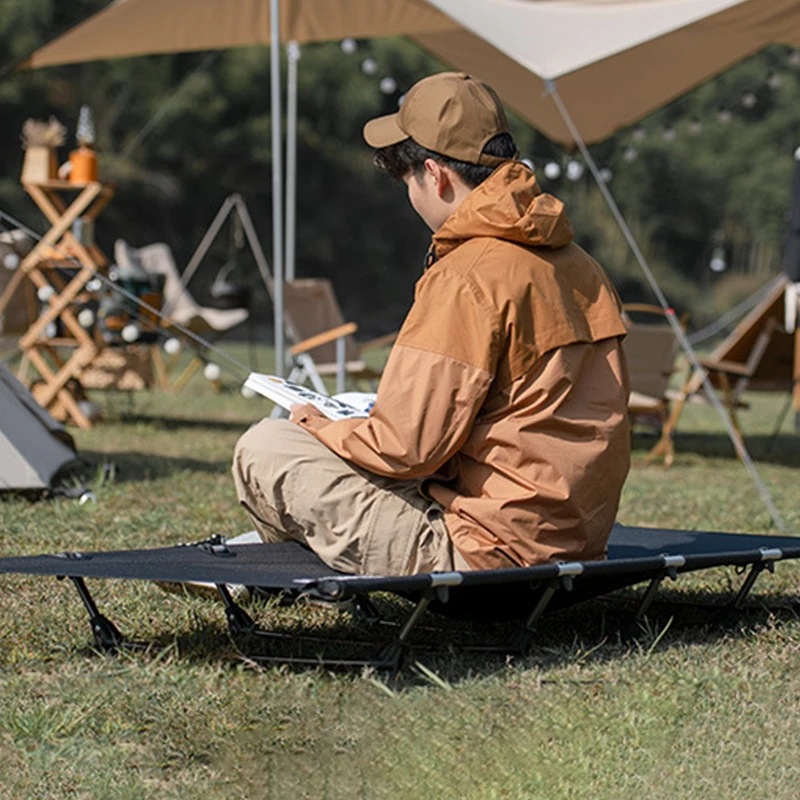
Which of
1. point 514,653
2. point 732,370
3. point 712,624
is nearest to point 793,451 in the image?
point 732,370

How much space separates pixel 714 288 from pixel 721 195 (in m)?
1.80

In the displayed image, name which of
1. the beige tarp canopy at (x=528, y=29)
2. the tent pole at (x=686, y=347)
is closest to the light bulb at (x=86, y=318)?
the beige tarp canopy at (x=528, y=29)

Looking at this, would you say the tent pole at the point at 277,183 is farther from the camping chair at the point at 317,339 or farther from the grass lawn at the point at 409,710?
the grass lawn at the point at 409,710

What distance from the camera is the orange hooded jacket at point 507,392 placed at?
7.38ft

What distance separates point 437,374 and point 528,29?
14.0ft

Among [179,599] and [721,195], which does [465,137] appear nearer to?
[179,599]

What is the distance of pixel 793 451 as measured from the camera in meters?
6.73

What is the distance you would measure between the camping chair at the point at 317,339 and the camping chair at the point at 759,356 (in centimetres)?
143

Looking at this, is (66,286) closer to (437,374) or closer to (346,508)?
(346,508)

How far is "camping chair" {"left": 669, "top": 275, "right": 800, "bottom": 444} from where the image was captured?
607 cm

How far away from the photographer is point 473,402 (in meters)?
2.26

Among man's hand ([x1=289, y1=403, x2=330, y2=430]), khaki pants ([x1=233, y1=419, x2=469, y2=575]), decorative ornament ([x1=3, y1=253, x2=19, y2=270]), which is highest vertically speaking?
man's hand ([x1=289, y1=403, x2=330, y2=430])

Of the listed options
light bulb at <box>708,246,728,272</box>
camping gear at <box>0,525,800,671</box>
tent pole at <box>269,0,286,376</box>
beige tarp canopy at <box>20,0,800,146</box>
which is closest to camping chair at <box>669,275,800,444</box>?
beige tarp canopy at <box>20,0,800,146</box>

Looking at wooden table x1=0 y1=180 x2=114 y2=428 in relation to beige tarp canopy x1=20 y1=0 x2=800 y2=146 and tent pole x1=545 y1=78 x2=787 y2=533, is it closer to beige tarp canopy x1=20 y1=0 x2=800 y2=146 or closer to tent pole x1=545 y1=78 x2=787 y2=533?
beige tarp canopy x1=20 y1=0 x2=800 y2=146
